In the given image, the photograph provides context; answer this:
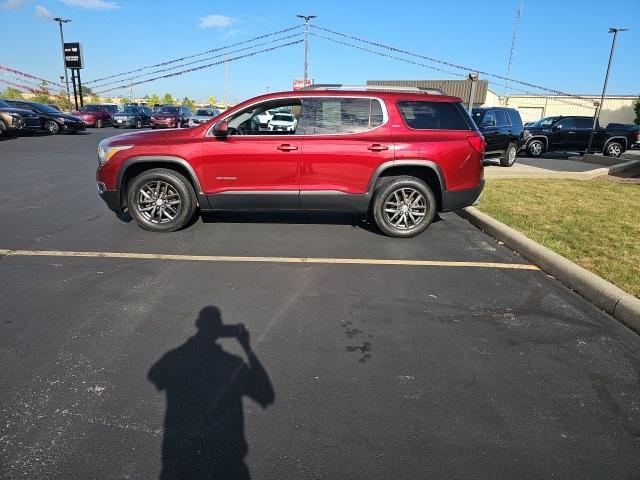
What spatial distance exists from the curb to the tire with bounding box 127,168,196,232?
14.0ft

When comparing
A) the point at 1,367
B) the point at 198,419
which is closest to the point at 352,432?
the point at 198,419

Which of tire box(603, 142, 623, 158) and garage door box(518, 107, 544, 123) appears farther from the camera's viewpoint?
garage door box(518, 107, 544, 123)

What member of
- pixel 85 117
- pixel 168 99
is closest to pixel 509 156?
pixel 85 117

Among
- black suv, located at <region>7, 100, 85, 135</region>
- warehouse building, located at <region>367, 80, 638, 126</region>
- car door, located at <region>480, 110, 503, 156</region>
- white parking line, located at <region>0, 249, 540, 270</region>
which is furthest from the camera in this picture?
warehouse building, located at <region>367, 80, 638, 126</region>

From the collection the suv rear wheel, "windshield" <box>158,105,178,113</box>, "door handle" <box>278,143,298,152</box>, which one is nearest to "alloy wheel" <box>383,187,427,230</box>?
"door handle" <box>278,143,298,152</box>

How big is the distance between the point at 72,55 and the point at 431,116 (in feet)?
136

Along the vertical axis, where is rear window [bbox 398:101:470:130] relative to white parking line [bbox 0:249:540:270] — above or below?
above

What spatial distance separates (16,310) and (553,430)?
3.99m

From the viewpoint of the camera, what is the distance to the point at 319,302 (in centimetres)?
387

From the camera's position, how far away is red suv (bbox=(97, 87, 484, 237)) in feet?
18.3

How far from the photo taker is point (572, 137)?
1892 centimetres

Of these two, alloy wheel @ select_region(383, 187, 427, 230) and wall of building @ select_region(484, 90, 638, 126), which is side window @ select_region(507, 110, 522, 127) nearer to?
alloy wheel @ select_region(383, 187, 427, 230)

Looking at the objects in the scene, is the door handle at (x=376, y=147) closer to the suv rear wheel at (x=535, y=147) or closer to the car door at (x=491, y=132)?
the car door at (x=491, y=132)

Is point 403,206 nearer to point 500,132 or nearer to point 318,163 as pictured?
point 318,163
